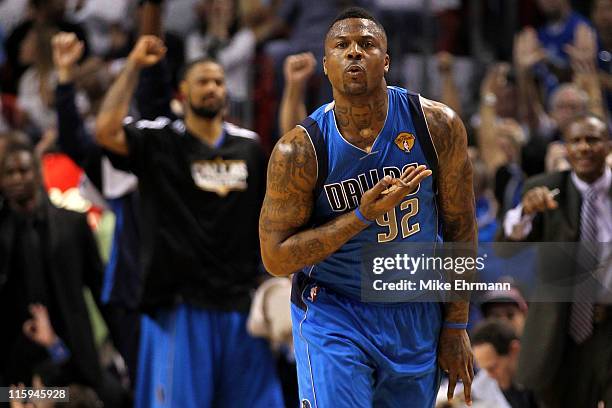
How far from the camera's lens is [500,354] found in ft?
23.3

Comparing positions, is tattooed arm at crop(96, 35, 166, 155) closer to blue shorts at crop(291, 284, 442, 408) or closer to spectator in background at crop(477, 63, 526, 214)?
spectator in background at crop(477, 63, 526, 214)

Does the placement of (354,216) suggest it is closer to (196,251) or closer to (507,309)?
(196,251)

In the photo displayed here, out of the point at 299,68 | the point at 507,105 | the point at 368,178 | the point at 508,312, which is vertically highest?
the point at 299,68

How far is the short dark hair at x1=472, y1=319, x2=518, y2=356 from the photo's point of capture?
710 centimetres

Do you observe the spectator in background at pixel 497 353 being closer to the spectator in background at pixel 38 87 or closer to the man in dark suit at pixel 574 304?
the man in dark suit at pixel 574 304

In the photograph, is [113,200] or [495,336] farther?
[113,200]

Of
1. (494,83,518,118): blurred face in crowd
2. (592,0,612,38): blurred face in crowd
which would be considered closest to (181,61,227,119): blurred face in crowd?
(494,83,518,118): blurred face in crowd

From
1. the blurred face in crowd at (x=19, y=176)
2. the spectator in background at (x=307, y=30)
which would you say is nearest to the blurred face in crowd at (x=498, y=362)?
the blurred face in crowd at (x=19, y=176)

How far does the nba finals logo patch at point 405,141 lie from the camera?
491 cm

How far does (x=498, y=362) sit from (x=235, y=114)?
4.24 m

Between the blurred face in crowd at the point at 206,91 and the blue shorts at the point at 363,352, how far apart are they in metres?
2.69

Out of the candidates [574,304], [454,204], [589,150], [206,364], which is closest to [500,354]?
[574,304]

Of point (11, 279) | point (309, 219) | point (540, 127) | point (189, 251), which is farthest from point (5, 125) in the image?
point (309, 219)

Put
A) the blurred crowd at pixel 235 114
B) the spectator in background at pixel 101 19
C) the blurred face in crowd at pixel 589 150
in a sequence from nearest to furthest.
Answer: the blurred face in crowd at pixel 589 150 < the blurred crowd at pixel 235 114 < the spectator in background at pixel 101 19
